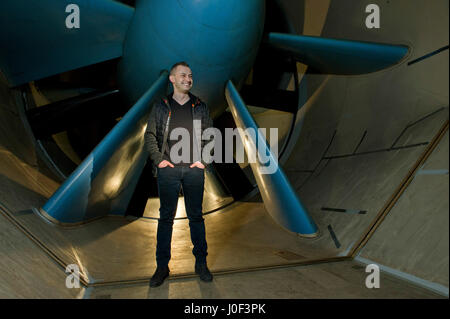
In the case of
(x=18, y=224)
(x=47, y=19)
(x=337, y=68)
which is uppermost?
(x=47, y=19)

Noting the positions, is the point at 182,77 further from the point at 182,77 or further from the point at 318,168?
the point at 318,168

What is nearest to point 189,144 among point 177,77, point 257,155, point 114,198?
point 177,77

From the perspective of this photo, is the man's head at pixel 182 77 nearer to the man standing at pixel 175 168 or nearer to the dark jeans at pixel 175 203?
the man standing at pixel 175 168

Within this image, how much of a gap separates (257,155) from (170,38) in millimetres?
1531

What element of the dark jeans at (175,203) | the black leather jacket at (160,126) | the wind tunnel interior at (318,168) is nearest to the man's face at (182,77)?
the black leather jacket at (160,126)

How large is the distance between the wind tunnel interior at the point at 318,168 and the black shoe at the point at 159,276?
16 cm

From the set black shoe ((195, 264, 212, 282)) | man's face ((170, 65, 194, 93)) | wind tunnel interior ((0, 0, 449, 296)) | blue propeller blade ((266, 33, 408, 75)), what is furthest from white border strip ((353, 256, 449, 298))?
blue propeller blade ((266, 33, 408, 75))

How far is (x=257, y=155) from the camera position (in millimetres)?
2979

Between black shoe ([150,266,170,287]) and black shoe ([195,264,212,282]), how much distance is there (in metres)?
0.24

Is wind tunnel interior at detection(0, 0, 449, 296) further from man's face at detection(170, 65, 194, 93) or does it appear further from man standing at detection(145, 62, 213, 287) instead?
man's face at detection(170, 65, 194, 93)

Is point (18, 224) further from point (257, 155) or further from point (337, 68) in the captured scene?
point (337, 68)

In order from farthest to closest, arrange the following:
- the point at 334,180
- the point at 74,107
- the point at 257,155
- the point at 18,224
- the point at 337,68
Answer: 1. the point at 74,107
2. the point at 337,68
3. the point at 334,180
4. the point at 257,155
5. the point at 18,224

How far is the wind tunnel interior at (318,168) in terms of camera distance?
2.24 metres

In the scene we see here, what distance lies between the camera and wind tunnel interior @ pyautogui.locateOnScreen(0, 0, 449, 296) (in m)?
2.24
